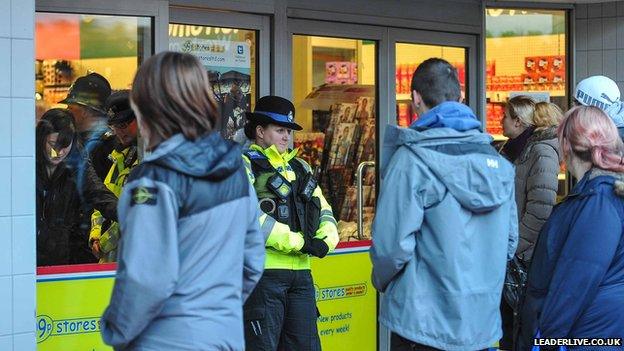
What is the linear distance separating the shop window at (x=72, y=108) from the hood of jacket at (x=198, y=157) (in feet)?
9.27

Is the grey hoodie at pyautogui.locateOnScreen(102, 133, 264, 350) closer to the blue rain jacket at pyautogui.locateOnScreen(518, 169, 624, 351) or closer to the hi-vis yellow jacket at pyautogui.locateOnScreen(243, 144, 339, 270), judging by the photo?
the blue rain jacket at pyautogui.locateOnScreen(518, 169, 624, 351)

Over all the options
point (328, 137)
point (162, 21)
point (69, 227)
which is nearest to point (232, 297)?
point (69, 227)

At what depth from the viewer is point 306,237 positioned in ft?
17.4

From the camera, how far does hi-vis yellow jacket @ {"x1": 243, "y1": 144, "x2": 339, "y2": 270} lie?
16.8 ft

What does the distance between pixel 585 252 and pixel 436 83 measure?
34.0 inches

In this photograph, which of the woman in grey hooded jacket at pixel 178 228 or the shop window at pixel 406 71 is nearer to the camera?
the woman in grey hooded jacket at pixel 178 228

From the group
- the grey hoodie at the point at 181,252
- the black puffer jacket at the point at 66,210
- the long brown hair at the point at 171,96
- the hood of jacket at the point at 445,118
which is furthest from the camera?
the black puffer jacket at the point at 66,210

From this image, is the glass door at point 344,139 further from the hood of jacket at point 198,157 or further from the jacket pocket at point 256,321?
the hood of jacket at point 198,157

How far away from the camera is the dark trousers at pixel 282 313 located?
5.22 meters

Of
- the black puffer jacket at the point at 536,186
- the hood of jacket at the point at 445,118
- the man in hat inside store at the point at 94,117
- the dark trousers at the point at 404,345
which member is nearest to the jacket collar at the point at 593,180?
the hood of jacket at the point at 445,118

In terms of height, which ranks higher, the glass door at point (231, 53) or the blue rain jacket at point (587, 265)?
the glass door at point (231, 53)

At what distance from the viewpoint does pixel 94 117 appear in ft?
19.4

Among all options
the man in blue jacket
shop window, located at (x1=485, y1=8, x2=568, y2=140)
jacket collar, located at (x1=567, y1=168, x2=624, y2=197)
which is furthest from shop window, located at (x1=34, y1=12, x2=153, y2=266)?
shop window, located at (x1=485, y1=8, x2=568, y2=140)

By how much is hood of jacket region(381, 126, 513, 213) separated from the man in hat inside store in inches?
96.5
